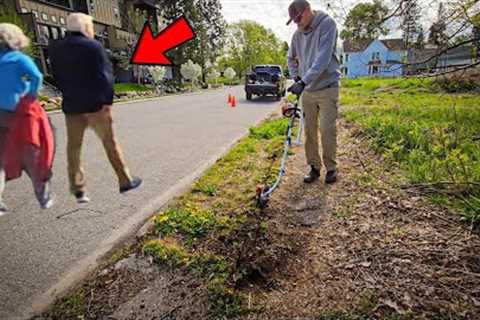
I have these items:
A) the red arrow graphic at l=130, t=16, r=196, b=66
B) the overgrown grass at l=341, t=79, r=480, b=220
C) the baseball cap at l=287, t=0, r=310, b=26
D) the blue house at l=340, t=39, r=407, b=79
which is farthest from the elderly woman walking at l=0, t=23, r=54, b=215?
the overgrown grass at l=341, t=79, r=480, b=220

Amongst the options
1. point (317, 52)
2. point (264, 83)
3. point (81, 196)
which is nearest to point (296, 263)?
point (317, 52)

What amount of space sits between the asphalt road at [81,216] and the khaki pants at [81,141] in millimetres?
30

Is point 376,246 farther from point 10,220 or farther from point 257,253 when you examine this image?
point 10,220

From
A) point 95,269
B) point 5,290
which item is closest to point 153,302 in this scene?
point 95,269

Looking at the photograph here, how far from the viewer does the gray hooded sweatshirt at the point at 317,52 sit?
3.13 metres

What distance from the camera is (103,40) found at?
870mm

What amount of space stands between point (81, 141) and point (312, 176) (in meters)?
4.29

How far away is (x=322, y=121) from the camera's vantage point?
3990mm

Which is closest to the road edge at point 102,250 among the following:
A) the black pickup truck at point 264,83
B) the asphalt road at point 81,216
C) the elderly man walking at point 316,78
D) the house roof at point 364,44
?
the asphalt road at point 81,216

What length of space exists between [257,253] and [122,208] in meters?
2.21

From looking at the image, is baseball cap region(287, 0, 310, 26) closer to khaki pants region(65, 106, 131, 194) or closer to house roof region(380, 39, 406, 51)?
house roof region(380, 39, 406, 51)

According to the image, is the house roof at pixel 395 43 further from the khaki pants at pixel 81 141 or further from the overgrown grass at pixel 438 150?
the khaki pants at pixel 81 141

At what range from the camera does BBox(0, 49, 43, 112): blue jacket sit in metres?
0.63

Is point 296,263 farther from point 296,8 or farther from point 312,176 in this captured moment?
point 296,8
